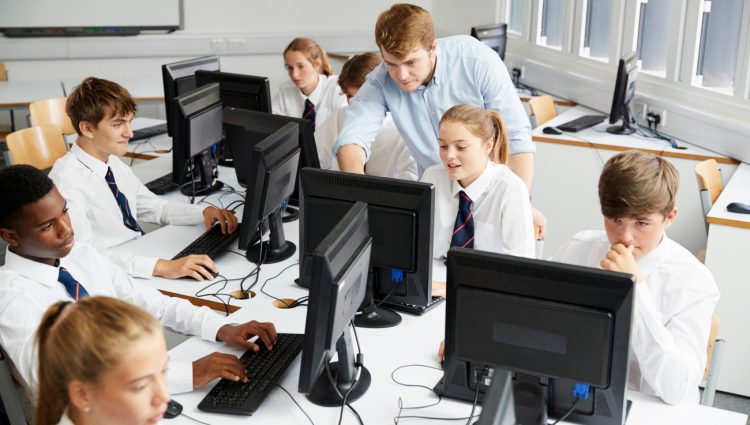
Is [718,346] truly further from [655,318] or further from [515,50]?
[515,50]

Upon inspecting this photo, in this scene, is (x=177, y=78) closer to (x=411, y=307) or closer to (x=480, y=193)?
(x=480, y=193)

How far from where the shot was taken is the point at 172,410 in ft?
5.89

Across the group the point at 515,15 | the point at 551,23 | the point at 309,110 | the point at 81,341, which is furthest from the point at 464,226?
the point at 515,15

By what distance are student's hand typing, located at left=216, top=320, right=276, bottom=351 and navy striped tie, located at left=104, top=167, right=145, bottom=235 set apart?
1028 millimetres

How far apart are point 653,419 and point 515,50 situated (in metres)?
4.86

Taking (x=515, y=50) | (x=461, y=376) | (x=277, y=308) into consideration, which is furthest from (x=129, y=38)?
(x=461, y=376)

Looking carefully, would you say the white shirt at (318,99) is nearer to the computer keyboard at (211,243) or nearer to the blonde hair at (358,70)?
the blonde hair at (358,70)

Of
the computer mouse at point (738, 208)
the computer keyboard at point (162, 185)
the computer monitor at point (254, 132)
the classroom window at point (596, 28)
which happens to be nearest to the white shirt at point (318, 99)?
the computer keyboard at point (162, 185)

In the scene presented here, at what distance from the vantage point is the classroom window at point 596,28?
205 inches

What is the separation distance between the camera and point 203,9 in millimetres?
6770

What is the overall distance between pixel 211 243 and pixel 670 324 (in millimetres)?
1578

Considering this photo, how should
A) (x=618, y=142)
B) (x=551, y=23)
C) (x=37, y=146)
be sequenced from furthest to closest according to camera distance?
(x=551, y=23), (x=618, y=142), (x=37, y=146)

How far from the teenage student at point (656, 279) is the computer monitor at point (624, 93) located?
2.44 meters

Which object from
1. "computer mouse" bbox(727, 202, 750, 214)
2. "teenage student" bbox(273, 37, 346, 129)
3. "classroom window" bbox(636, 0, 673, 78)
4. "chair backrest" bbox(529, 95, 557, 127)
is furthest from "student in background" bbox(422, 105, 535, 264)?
"classroom window" bbox(636, 0, 673, 78)
